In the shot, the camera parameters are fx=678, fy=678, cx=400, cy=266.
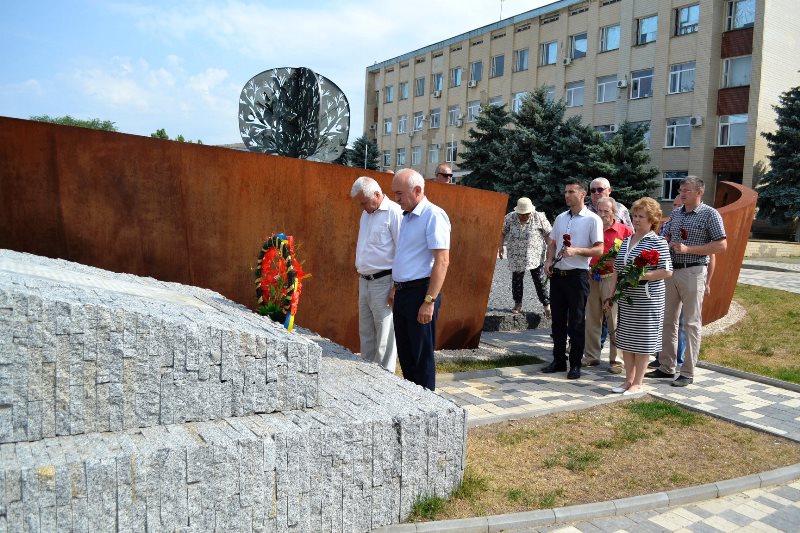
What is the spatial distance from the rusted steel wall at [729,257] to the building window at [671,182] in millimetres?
21805

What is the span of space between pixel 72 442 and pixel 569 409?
3.69m

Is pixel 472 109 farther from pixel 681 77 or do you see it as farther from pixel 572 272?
pixel 572 272

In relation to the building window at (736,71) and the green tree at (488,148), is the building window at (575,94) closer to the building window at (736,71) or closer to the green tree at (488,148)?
the green tree at (488,148)

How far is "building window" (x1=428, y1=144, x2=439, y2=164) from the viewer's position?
4578 centimetres

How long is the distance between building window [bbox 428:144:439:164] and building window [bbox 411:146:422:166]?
3.59ft

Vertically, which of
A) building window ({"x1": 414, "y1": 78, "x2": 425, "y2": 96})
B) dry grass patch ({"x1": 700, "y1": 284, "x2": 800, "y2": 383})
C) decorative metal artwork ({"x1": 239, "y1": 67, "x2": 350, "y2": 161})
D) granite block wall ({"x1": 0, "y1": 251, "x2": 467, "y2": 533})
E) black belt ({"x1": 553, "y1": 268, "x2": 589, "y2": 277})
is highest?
building window ({"x1": 414, "y1": 78, "x2": 425, "y2": 96})

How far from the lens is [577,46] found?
35.8 metres

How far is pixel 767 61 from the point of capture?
2928 centimetres

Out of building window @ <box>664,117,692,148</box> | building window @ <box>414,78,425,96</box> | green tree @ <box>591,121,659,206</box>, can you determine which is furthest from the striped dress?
building window @ <box>414,78,425,96</box>

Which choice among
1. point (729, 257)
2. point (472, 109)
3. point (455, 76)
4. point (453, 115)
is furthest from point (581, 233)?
point (455, 76)

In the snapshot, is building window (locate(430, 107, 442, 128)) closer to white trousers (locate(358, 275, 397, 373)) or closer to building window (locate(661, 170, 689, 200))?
building window (locate(661, 170, 689, 200))

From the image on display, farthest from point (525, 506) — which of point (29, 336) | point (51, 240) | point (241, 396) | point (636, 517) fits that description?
point (51, 240)

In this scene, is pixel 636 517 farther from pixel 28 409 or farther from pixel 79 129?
pixel 79 129

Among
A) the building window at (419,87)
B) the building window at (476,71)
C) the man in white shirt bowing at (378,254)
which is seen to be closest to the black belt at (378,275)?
the man in white shirt bowing at (378,254)
